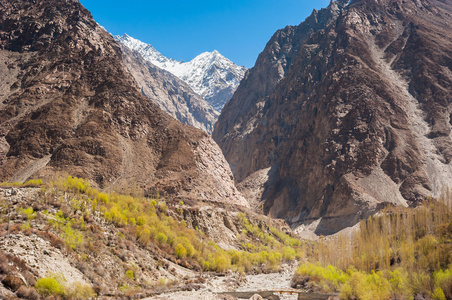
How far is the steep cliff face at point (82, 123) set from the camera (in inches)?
2643

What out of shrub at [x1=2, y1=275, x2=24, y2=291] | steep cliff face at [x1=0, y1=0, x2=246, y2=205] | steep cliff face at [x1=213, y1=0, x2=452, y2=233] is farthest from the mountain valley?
steep cliff face at [x1=213, y1=0, x2=452, y2=233]

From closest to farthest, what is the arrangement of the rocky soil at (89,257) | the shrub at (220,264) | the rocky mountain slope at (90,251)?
the rocky mountain slope at (90,251) < the rocky soil at (89,257) < the shrub at (220,264)

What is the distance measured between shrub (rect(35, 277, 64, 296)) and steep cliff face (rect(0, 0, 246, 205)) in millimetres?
49499

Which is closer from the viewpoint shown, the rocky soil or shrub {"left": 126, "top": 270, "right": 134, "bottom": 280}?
the rocky soil

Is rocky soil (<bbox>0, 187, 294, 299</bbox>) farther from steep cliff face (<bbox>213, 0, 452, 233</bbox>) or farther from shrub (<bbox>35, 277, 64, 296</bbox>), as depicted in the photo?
steep cliff face (<bbox>213, 0, 452, 233</bbox>)

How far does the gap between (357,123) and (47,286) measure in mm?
104822

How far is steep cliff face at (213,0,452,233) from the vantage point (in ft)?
309

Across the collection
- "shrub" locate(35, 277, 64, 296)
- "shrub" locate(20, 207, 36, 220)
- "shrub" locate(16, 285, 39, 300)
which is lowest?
"shrub" locate(16, 285, 39, 300)

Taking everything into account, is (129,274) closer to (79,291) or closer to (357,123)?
(79,291)

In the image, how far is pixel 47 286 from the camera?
15211 mm

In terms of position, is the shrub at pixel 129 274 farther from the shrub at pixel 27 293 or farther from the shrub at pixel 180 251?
the shrub at pixel 180 251

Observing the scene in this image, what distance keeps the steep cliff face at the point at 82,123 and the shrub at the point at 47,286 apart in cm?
4950

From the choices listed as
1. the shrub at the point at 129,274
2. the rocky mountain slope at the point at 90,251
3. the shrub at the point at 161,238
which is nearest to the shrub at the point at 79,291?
Result: the rocky mountain slope at the point at 90,251

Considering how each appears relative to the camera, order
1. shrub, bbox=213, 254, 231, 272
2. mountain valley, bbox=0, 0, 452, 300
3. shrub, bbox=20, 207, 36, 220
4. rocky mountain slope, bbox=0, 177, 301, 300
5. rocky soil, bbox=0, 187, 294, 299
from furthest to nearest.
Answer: shrub, bbox=213, 254, 231, 272, mountain valley, bbox=0, 0, 452, 300, shrub, bbox=20, 207, 36, 220, rocky soil, bbox=0, 187, 294, 299, rocky mountain slope, bbox=0, 177, 301, 300
